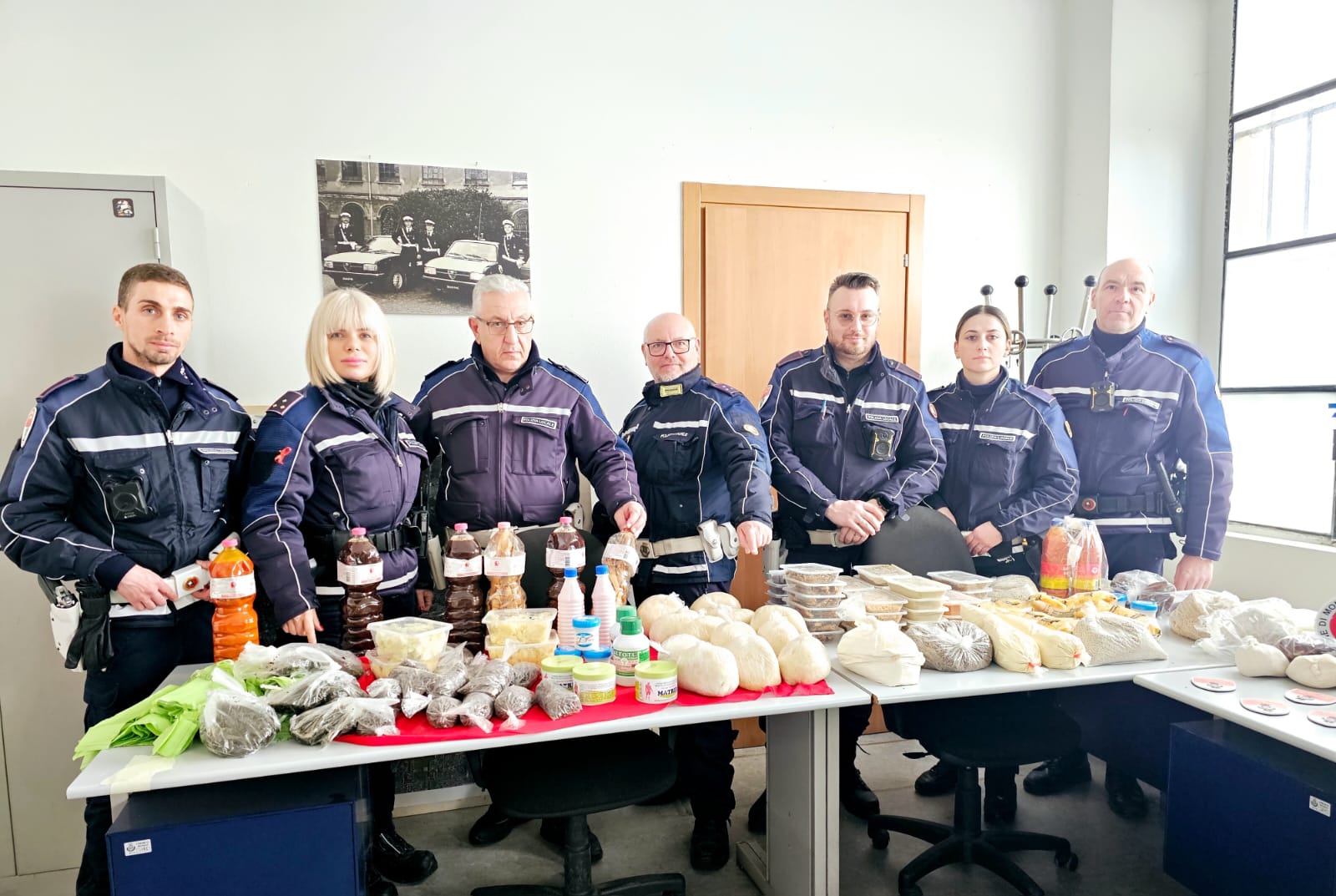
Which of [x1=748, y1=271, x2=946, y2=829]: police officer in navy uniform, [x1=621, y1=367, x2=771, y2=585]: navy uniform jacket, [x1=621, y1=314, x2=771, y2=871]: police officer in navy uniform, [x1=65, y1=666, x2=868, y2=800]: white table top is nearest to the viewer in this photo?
[x1=65, y1=666, x2=868, y2=800]: white table top

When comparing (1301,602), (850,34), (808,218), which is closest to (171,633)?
(808,218)

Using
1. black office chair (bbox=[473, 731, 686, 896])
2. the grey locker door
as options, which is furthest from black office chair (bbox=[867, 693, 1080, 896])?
the grey locker door

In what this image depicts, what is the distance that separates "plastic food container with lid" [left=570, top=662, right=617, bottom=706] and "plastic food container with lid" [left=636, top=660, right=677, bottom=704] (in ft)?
0.21

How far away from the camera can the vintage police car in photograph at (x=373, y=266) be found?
10.9ft

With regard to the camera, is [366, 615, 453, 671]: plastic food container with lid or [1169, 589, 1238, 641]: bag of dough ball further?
[1169, 589, 1238, 641]: bag of dough ball

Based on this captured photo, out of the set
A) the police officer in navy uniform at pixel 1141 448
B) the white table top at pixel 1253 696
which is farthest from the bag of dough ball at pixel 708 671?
the police officer in navy uniform at pixel 1141 448

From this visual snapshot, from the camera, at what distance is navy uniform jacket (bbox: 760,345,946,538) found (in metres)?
2.98

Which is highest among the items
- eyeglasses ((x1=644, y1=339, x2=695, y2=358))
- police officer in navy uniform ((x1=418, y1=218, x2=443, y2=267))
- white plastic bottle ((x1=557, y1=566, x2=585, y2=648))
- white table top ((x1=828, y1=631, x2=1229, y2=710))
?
police officer in navy uniform ((x1=418, y1=218, x2=443, y2=267))

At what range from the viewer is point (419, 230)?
338 cm

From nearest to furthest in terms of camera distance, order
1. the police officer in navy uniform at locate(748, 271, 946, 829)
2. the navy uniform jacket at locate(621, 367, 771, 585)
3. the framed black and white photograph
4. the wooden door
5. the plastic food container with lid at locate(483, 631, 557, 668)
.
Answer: the plastic food container with lid at locate(483, 631, 557, 668) → the navy uniform jacket at locate(621, 367, 771, 585) → the police officer in navy uniform at locate(748, 271, 946, 829) → the framed black and white photograph → the wooden door

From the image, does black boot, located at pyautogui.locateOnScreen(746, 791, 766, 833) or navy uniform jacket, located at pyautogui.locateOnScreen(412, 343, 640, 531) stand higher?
navy uniform jacket, located at pyautogui.locateOnScreen(412, 343, 640, 531)

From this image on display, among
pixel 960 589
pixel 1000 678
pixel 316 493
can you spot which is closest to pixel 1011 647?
pixel 1000 678

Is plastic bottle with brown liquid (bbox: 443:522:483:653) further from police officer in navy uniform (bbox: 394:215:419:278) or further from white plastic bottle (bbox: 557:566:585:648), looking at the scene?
police officer in navy uniform (bbox: 394:215:419:278)

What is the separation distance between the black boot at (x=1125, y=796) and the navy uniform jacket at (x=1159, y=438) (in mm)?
875
